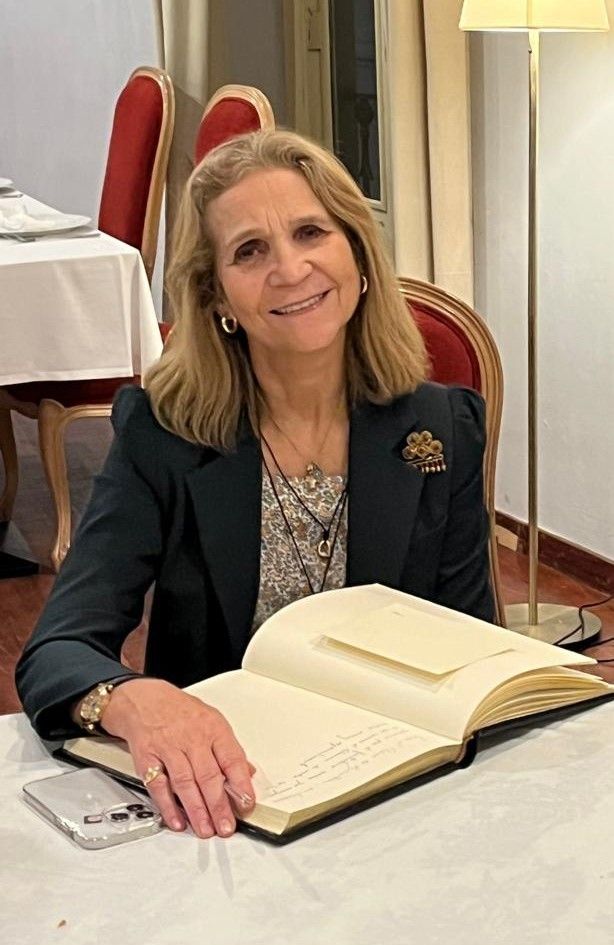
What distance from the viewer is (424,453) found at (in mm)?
1678

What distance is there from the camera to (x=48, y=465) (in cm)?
380

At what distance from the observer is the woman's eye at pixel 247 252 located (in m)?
1.64

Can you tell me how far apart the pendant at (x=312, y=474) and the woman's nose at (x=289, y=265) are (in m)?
0.21

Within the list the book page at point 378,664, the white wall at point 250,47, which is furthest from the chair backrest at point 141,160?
the book page at point 378,664

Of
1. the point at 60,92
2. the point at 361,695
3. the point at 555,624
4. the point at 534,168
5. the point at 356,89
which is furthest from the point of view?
the point at 60,92

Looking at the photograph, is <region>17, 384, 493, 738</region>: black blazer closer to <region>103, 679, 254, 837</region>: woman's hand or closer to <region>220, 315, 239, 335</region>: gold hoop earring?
<region>220, 315, 239, 335</region>: gold hoop earring

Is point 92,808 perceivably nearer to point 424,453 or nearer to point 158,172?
point 424,453

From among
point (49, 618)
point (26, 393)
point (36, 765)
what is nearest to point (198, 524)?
point (49, 618)

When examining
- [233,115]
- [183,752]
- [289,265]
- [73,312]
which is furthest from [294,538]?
[233,115]

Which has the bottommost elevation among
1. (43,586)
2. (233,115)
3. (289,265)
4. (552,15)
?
(43,586)

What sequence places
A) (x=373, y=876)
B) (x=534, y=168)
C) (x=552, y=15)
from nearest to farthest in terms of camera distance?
(x=373, y=876)
(x=552, y=15)
(x=534, y=168)

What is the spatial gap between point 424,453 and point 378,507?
0.08m

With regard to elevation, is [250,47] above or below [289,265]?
above

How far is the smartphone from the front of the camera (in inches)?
43.6
